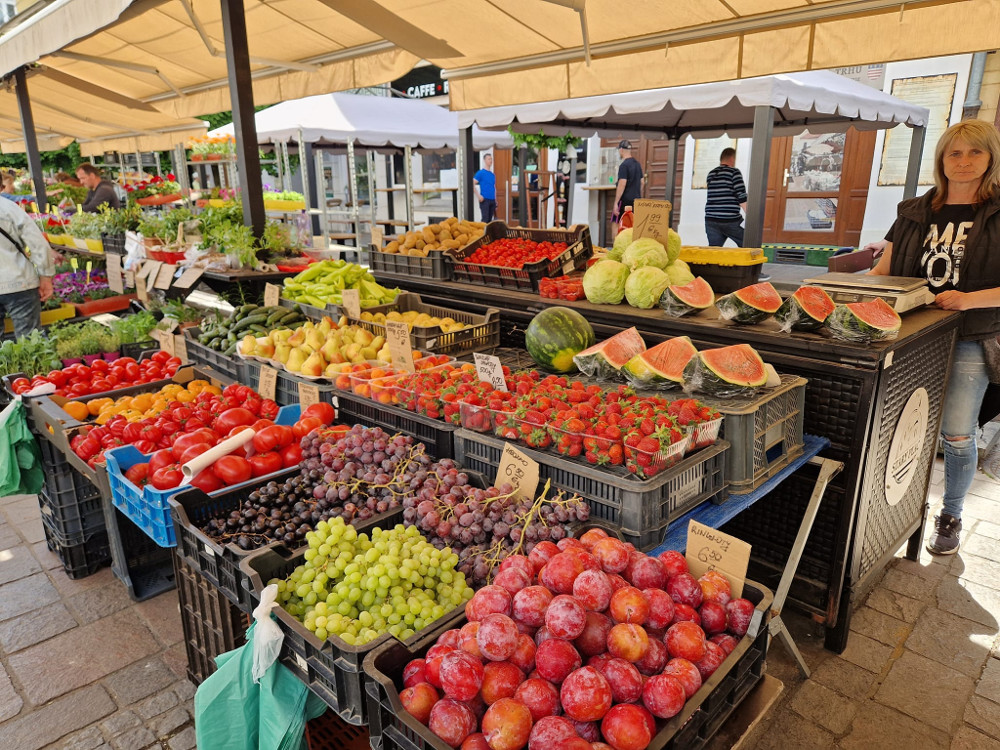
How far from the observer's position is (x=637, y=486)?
1693 mm

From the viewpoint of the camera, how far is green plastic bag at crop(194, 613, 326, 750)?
160 centimetres

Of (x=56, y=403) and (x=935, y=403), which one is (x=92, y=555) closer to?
(x=56, y=403)

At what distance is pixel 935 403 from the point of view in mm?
3074

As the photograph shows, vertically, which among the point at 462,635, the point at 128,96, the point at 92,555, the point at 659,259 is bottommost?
the point at 92,555

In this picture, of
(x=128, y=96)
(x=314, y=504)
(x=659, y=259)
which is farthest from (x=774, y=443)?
(x=128, y=96)

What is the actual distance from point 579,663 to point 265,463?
5.18 ft

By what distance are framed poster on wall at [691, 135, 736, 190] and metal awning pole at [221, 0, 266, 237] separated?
10029mm

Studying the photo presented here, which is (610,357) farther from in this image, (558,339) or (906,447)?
(906,447)

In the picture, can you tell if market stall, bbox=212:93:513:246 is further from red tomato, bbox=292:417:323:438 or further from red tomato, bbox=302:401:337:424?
red tomato, bbox=292:417:323:438

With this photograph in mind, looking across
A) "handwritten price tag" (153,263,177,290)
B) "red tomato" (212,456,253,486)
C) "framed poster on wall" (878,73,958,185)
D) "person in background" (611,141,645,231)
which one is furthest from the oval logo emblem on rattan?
"framed poster on wall" (878,73,958,185)

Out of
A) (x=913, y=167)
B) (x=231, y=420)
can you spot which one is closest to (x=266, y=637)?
(x=231, y=420)

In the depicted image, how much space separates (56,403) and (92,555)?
82 cm

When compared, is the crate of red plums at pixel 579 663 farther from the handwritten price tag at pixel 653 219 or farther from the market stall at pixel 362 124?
the market stall at pixel 362 124

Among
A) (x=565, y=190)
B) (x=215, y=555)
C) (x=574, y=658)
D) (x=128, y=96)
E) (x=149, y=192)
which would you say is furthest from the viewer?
(x=565, y=190)
